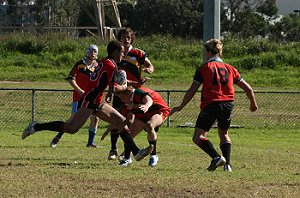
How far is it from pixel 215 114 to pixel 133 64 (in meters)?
2.31

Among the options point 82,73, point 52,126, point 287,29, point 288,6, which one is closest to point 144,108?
point 52,126

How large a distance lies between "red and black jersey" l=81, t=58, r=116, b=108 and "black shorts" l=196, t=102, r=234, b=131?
1.46 m

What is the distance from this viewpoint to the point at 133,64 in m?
13.5

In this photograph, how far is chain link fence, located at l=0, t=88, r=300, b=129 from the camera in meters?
23.7

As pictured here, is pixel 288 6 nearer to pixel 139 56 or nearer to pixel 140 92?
pixel 139 56

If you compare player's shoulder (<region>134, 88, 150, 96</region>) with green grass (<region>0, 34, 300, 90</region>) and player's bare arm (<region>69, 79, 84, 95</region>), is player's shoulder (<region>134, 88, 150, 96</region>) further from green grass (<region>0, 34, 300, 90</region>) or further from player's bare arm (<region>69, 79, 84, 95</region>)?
green grass (<region>0, 34, 300, 90</region>)

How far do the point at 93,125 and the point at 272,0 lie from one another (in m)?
46.4

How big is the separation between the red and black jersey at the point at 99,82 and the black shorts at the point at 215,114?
1462 millimetres

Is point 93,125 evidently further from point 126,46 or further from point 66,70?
point 66,70

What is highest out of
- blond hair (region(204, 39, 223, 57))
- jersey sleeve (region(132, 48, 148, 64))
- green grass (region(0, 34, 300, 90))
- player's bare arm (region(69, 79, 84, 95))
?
blond hair (region(204, 39, 223, 57))

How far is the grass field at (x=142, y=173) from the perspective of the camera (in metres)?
9.43

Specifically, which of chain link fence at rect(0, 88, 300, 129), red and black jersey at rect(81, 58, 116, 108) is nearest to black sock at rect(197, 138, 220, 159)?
red and black jersey at rect(81, 58, 116, 108)

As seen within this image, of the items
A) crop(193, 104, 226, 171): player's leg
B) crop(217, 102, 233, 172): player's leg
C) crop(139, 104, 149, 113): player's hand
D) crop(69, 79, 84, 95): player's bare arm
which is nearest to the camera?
crop(193, 104, 226, 171): player's leg

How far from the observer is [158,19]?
62562 millimetres
